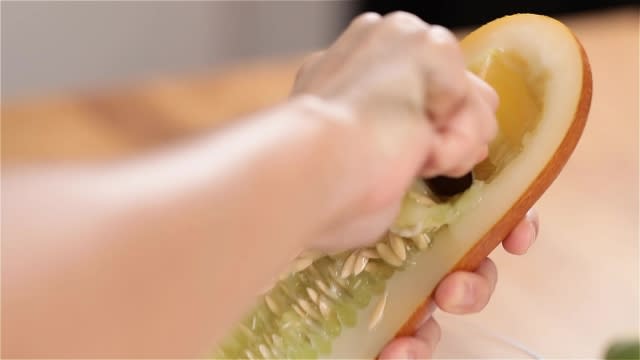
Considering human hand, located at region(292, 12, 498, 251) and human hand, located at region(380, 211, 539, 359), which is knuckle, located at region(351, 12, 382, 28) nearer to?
human hand, located at region(292, 12, 498, 251)

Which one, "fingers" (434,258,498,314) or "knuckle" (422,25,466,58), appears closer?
Result: "knuckle" (422,25,466,58)

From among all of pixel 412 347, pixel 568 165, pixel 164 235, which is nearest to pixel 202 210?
pixel 164 235

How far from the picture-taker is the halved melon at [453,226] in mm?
551

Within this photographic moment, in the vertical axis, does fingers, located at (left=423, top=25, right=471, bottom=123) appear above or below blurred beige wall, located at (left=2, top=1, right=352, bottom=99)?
below

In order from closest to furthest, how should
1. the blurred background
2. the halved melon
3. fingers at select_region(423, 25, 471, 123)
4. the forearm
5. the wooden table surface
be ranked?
the forearm
fingers at select_region(423, 25, 471, 123)
the halved melon
the wooden table surface
the blurred background

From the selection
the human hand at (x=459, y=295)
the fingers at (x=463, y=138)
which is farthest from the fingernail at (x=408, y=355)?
the fingers at (x=463, y=138)

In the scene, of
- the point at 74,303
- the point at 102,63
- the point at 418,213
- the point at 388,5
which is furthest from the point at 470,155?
the point at 102,63

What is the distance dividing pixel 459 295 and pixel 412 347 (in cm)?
4

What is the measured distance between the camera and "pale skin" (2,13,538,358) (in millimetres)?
341

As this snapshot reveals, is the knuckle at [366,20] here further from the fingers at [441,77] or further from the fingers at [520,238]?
the fingers at [520,238]

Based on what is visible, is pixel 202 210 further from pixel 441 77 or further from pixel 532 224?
pixel 532 224

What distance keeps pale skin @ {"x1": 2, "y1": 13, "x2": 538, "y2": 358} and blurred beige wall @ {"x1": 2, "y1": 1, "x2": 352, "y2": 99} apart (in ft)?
5.04

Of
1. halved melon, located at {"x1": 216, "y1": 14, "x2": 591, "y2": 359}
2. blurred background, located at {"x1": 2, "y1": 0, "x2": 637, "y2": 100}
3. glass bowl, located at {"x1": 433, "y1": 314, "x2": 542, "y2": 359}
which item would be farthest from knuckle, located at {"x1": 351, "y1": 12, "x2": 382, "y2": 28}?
blurred background, located at {"x1": 2, "y1": 0, "x2": 637, "y2": 100}

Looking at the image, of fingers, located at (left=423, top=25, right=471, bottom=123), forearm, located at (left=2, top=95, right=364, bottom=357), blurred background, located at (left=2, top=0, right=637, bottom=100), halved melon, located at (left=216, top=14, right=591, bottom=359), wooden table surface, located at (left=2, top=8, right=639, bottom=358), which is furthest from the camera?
blurred background, located at (left=2, top=0, right=637, bottom=100)
